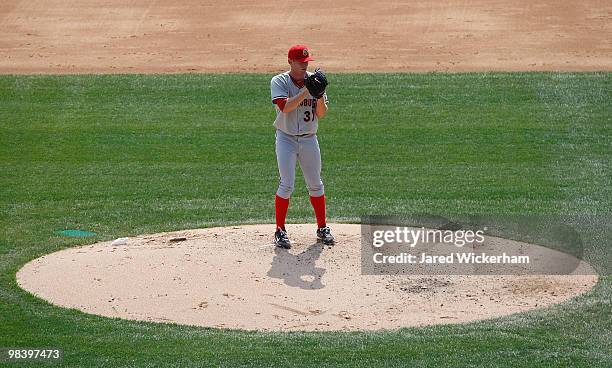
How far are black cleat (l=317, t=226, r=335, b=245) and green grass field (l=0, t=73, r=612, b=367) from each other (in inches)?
51.9

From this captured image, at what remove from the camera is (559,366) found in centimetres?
803

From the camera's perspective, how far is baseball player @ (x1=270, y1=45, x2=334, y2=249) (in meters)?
A: 10.7

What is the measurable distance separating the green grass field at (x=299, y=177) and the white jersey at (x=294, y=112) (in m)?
1.78

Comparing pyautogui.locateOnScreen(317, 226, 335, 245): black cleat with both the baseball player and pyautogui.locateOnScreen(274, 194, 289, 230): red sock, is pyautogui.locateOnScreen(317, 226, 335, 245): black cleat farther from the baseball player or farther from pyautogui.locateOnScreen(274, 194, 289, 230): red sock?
pyautogui.locateOnScreen(274, 194, 289, 230): red sock

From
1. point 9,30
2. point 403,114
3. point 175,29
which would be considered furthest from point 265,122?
point 9,30

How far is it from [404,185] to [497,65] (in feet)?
22.7

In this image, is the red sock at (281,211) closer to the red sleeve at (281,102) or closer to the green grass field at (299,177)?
the red sleeve at (281,102)

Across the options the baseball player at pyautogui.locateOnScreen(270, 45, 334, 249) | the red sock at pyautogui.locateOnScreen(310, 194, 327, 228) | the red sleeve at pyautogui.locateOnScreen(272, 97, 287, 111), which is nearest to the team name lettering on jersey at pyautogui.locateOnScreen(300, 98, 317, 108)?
the baseball player at pyautogui.locateOnScreen(270, 45, 334, 249)

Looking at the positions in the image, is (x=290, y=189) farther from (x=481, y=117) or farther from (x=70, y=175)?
(x=481, y=117)

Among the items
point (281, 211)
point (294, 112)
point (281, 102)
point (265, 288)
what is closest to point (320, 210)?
point (281, 211)

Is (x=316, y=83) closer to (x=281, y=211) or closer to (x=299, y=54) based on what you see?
(x=299, y=54)

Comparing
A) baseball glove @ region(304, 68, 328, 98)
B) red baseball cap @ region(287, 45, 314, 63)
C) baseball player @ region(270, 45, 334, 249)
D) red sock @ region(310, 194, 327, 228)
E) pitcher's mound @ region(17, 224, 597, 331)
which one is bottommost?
pitcher's mound @ region(17, 224, 597, 331)

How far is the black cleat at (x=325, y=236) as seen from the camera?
11.0 meters

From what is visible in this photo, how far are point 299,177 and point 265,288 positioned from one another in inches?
191
